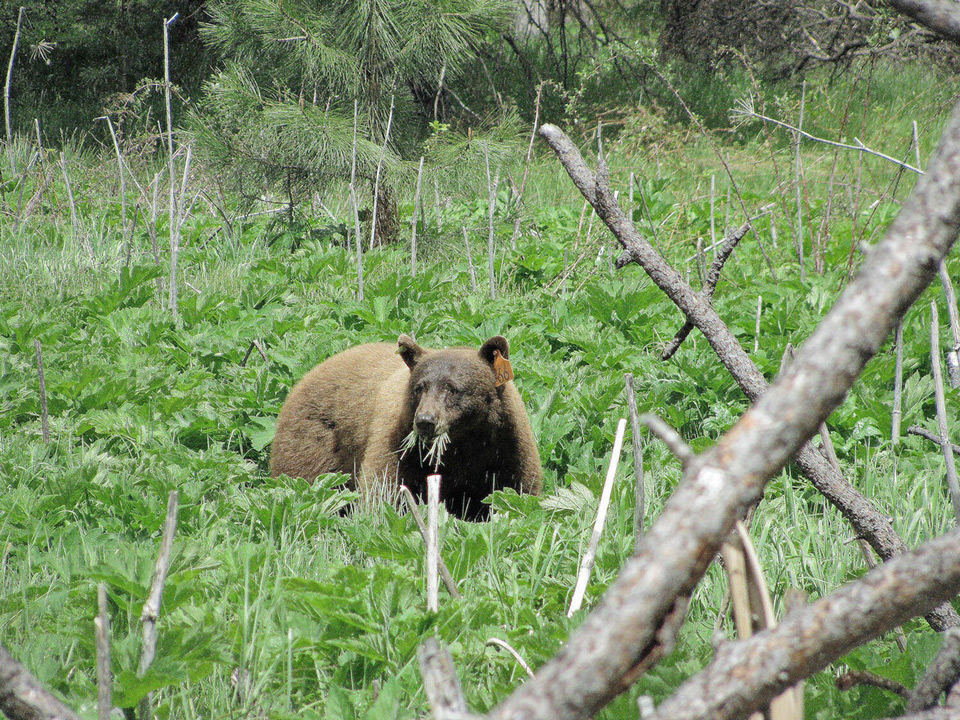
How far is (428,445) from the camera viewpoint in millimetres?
4121

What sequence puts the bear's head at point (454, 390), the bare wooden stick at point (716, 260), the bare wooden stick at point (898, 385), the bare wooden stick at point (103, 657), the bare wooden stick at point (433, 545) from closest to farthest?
the bare wooden stick at point (103, 657), the bare wooden stick at point (716, 260), the bare wooden stick at point (433, 545), the bare wooden stick at point (898, 385), the bear's head at point (454, 390)

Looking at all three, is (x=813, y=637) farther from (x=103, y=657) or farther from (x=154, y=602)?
(x=154, y=602)

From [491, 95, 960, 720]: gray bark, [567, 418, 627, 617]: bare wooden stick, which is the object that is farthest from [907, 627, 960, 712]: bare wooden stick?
[567, 418, 627, 617]: bare wooden stick

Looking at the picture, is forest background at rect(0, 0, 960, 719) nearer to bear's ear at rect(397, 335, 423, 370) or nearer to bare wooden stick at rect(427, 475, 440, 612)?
bare wooden stick at rect(427, 475, 440, 612)

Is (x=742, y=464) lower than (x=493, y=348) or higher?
higher

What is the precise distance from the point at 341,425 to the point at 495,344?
43.5 inches

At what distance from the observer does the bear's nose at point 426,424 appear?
380 cm

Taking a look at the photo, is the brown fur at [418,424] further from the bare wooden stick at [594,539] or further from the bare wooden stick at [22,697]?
the bare wooden stick at [22,697]

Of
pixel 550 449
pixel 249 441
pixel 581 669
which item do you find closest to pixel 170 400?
pixel 249 441

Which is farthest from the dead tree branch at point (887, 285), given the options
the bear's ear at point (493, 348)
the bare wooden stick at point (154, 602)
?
the bear's ear at point (493, 348)

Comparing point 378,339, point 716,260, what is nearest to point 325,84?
point 378,339

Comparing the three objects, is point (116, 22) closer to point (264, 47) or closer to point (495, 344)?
point (264, 47)

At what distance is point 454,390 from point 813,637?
306 cm

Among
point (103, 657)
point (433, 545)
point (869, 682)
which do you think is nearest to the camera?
point (103, 657)
